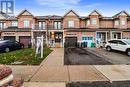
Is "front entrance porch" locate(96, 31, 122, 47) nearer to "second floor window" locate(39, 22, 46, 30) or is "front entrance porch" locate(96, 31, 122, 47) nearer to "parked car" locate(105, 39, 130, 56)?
"second floor window" locate(39, 22, 46, 30)

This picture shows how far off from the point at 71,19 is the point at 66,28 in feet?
7.13

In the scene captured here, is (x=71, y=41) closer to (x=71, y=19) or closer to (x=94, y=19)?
(x=71, y=19)

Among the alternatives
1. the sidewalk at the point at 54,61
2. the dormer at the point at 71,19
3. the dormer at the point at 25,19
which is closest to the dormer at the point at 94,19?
the dormer at the point at 71,19

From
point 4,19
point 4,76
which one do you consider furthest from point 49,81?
point 4,19

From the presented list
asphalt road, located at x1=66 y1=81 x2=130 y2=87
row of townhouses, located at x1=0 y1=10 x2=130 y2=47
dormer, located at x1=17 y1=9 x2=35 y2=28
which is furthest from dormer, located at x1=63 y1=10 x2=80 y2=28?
asphalt road, located at x1=66 y1=81 x2=130 y2=87

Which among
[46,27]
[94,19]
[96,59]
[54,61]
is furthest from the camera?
[94,19]

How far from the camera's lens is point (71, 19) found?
47156mm

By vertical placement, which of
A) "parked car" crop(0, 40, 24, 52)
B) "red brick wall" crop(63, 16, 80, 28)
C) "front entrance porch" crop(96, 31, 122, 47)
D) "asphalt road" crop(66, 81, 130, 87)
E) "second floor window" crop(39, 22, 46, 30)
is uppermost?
"red brick wall" crop(63, 16, 80, 28)

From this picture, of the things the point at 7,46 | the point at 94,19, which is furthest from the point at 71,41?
the point at 7,46

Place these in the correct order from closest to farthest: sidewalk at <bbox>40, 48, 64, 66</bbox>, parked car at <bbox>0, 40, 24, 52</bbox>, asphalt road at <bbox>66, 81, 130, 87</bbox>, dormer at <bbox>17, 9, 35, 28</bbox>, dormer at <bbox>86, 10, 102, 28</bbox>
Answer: asphalt road at <bbox>66, 81, 130, 87</bbox> < sidewalk at <bbox>40, 48, 64, 66</bbox> < parked car at <bbox>0, 40, 24, 52</bbox> < dormer at <bbox>17, 9, 35, 28</bbox> < dormer at <bbox>86, 10, 102, 28</bbox>

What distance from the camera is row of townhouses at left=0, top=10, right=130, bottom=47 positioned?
44.4m

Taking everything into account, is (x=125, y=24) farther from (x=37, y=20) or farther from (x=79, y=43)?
(x=37, y=20)

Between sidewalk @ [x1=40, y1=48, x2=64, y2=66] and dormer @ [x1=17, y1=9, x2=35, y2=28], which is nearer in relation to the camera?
sidewalk @ [x1=40, y1=48, x2=64, y2=66]

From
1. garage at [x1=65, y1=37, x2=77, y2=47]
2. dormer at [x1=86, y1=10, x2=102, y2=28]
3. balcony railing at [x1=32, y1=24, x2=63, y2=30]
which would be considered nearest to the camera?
balcony railing at [x1=32, y1=24, x2=63, y2=30]
